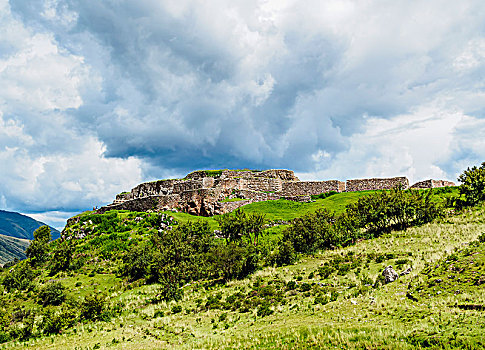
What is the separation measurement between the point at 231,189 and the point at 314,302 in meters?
39.6

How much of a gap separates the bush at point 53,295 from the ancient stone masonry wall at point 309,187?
41.3 metres

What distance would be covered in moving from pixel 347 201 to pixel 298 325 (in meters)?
39.2

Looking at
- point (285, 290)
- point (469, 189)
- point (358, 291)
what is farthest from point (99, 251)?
point (469, 189)

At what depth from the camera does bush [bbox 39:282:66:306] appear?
27.7 meters

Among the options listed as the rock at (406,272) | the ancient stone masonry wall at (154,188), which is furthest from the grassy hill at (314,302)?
the ancient stone masonry wall at (154,188)

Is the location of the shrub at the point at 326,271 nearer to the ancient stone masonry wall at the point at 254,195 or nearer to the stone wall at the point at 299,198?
the stone wall at the point at 299,198

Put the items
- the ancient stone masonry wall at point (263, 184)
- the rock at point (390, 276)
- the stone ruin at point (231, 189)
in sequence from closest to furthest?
1. the rock at point (390, 276)
2. the stone ruin at point (231, 189)
3. the ancient stone masonry wall at point (263, 184)

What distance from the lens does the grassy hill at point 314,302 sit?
38.3ft

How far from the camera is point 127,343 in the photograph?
54.4 feet

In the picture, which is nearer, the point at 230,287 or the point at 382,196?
the point at 230,287

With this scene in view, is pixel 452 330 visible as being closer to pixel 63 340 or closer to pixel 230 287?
pixel 230 287

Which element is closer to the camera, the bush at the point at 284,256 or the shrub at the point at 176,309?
the shrub at the point at 176,309

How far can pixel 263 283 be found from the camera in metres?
25.1

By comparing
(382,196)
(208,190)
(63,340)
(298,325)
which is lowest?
(63,340)
